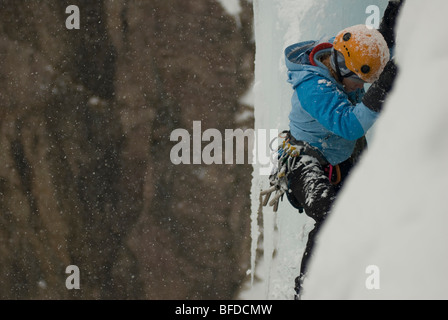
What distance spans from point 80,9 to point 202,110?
3.13 feet

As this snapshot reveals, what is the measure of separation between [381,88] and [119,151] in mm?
2348

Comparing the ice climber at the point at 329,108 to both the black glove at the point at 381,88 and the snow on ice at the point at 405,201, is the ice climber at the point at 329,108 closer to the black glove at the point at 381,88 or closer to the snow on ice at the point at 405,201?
the black glove at the point at 381,88

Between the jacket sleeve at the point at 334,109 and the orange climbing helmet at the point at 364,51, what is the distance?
0.07m

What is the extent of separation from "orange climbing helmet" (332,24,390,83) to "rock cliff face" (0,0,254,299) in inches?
68.3

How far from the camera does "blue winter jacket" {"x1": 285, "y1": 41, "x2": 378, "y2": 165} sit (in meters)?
1.26

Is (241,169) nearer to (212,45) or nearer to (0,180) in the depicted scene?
(212,45)

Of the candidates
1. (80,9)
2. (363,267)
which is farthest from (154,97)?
(363,267)

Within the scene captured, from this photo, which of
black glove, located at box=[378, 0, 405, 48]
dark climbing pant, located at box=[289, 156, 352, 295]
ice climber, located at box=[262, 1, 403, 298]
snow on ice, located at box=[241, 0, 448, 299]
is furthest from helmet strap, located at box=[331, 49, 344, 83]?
snow on ice, located at box=[241, 0, 448, 299]

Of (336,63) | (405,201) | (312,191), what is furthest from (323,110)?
(405,201)

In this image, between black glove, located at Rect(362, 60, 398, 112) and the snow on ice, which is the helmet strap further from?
the snow on ice

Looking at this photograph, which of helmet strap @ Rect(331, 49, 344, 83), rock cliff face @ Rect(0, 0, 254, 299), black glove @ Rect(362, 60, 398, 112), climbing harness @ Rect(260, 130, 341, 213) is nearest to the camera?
black glove @ Rect(362, 60, 398, 112)

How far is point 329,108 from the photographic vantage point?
4.22 ft

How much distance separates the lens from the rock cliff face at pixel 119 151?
308cm

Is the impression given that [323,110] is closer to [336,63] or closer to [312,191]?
[336,63]
